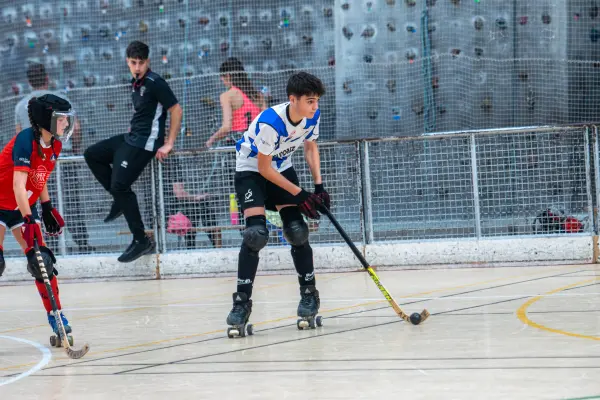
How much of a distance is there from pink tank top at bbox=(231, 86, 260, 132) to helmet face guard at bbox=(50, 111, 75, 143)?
4.21 m

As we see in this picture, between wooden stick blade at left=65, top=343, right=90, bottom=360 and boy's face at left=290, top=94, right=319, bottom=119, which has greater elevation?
boy's face at left=290, top=94, right=319, bottom=119

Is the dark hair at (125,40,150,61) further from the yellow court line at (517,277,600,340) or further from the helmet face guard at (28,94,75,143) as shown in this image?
the yellow court line at (517,277,600,340)

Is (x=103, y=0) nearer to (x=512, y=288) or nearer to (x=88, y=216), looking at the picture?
(x=88, y=216)

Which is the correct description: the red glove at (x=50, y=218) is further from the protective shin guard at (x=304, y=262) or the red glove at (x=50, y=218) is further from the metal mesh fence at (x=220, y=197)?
the metal mesh fence at (x=220, y=197)

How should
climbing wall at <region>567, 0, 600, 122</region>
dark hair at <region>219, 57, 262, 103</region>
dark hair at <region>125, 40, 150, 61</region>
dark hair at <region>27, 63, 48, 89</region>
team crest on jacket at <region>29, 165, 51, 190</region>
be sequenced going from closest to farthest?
team crest on jacket at <region>29, 165, 51, 190</region>
dark hair at <region>125, 40, 150, 61</region>
dark hair at <region>219, 57, 262, 103</region>
dark hair at <region>27, 63, 48, 89</region>
climbing wall at <region>567, 0, 600, 122</region>

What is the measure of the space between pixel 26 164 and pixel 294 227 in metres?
1.55

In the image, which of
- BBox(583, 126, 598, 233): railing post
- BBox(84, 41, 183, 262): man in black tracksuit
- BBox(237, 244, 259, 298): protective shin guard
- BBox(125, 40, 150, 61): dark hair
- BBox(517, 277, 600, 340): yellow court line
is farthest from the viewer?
BBox(84, 41, 183, 262): man in black tracksuit

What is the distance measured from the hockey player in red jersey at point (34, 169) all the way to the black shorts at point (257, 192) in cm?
103

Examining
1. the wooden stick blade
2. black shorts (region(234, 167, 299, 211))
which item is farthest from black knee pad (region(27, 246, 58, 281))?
black shorts (region(234, 167, 299, 211))

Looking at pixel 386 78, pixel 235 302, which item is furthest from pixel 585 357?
pixel 386 78

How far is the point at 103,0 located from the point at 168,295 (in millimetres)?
7593

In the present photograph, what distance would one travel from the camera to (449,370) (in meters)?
3.99

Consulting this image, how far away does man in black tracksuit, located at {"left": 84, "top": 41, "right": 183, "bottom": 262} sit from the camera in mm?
8648

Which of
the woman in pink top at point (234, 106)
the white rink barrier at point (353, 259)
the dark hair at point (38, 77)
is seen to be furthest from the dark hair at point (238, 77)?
the dark hair at point (38, 77)
